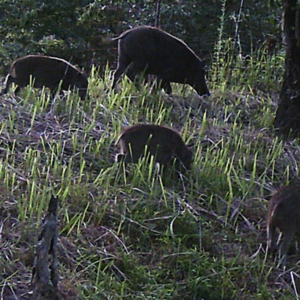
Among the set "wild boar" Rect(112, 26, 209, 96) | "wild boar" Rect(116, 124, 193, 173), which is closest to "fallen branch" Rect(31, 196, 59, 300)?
"wild boar" Rect(116, 124, 193, 173)

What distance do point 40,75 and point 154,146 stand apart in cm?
230

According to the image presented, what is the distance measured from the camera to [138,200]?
6.69 m

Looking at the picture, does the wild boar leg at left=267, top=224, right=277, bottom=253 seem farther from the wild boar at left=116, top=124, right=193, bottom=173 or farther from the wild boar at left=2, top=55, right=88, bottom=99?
the wild boar at left=2, top=55, right=88, bottom=99

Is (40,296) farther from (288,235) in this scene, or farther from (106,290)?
(288,235)

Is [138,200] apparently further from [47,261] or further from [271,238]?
[47,261]

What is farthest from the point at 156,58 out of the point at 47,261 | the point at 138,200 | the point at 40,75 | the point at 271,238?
the point at 47,261

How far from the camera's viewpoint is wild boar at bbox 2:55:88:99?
359 inches

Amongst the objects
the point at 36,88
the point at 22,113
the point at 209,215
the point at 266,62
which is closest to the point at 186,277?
Result: the point at 209,215

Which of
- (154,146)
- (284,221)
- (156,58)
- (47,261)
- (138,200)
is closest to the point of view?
(47,261)

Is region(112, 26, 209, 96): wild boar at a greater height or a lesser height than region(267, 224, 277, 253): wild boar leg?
greater

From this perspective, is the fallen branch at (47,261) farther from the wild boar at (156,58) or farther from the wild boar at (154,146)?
the wild boar at (156,58)

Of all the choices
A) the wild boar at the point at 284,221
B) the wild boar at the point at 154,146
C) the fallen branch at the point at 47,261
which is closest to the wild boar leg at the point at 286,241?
the wild boar at the point at 284,221

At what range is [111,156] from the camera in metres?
7.54

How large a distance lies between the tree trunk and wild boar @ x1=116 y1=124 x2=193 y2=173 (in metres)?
1.72
